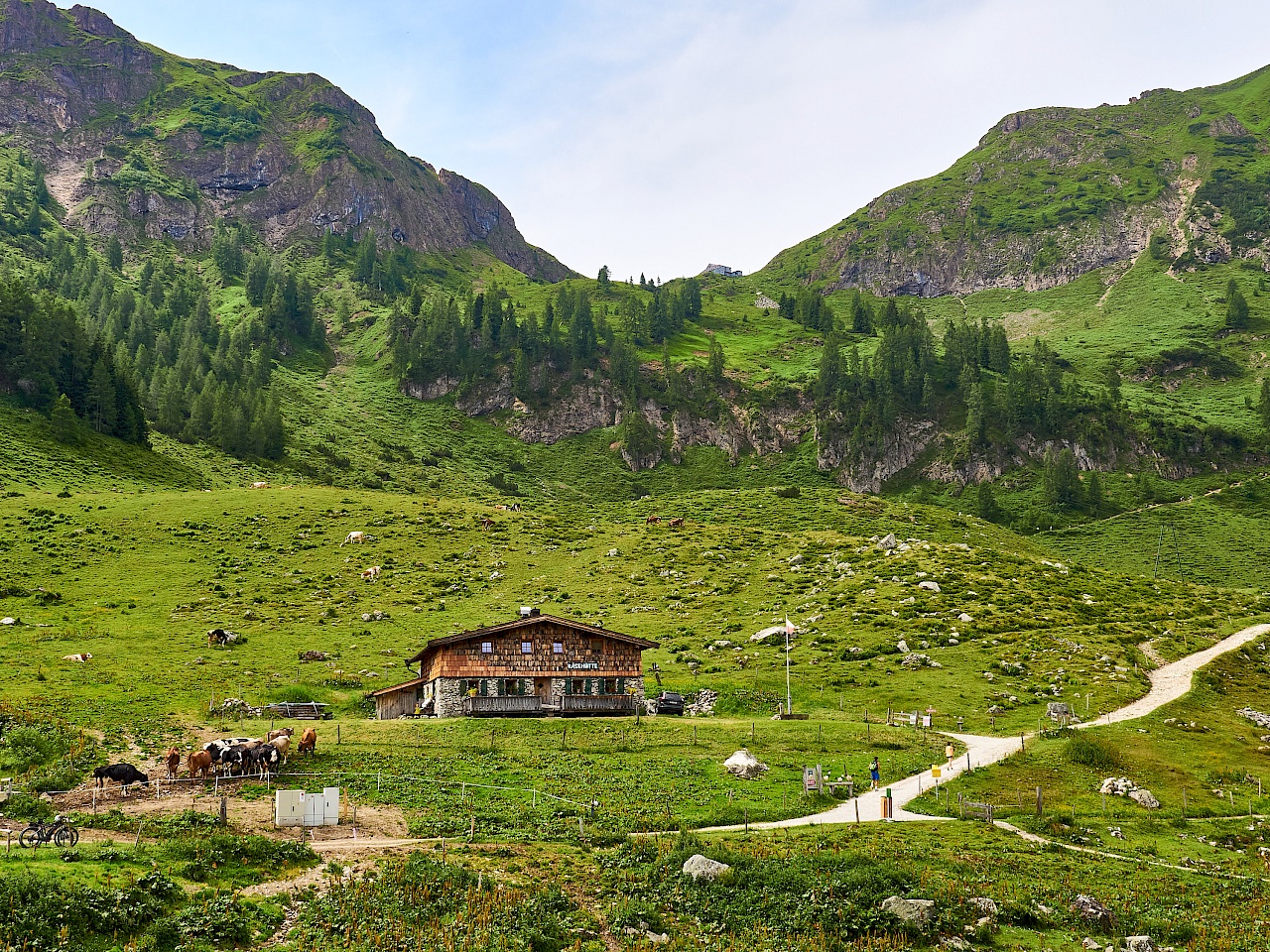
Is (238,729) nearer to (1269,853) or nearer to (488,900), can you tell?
(488,900)

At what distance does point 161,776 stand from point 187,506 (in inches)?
3223

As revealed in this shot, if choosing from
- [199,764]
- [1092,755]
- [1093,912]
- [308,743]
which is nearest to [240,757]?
[199,764]

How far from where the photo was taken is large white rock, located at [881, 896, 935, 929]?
92.0 ft

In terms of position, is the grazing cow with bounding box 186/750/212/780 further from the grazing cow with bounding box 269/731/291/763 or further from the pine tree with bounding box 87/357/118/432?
the pine tree with bounding box 87/357/118/432

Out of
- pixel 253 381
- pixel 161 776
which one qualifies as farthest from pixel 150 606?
pixel 253 381

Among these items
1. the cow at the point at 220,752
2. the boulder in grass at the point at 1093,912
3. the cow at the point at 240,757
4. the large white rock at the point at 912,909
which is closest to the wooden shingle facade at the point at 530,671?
the cow at the point at 240,757

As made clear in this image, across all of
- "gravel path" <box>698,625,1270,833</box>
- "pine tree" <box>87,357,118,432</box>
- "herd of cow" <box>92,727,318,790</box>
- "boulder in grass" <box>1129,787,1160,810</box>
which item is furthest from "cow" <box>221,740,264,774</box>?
"pine tree" <box>87,357,118,432</box>

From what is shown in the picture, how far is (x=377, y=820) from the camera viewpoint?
120 feet

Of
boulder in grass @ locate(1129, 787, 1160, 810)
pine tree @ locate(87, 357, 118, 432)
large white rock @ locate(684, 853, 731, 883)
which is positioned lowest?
boulder in grass @ locate(1129, 787, 1160, 810)

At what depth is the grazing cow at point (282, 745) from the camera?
43.2 meters

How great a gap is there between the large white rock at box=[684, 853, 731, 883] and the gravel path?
6706 millimetres

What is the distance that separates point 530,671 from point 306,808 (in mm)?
28794

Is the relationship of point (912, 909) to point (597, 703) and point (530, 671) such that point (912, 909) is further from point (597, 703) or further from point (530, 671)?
point (530, 671)

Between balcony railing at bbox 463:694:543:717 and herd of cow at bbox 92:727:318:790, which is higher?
herd of cow at bbox 92:727:318:790
